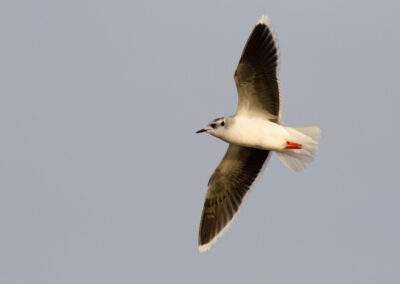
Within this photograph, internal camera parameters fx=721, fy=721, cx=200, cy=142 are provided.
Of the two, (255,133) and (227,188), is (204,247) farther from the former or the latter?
(255,133)

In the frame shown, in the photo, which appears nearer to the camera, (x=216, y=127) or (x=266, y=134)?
(x=266, y=134)

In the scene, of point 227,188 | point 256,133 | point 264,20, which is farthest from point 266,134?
point 264,20

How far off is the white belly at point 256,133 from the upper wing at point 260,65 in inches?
18.4

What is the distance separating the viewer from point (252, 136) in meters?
12.4

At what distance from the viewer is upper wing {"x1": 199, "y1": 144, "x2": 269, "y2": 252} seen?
13359 mm

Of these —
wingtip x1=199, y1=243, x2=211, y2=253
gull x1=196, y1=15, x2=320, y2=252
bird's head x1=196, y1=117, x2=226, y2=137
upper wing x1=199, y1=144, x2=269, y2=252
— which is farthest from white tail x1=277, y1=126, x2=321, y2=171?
wingtip x1=199, y1=243, x2=211, y2=253

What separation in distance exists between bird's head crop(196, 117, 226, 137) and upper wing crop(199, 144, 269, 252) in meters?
0.88

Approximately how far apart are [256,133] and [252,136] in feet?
0.29

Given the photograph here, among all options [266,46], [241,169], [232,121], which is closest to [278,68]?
[266,46]

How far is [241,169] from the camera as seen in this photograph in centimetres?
1342

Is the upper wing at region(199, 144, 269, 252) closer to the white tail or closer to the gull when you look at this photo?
the gull

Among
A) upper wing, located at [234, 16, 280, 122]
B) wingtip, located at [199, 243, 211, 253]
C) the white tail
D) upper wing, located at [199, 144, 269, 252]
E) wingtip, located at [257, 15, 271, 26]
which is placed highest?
wingtip, located at [257, 15, 271, 26]

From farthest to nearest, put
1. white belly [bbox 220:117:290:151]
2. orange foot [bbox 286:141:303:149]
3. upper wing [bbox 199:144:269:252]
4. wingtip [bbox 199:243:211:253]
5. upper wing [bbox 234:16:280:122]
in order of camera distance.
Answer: wingtip [bbox 199:243:211:253] → upper wing [bbox 199:144:269:252] → orange foot [bbox 286:141:303:149] → white belly [bbox 220:117:290:151] → upper wing [bbox 234:16:280:122]

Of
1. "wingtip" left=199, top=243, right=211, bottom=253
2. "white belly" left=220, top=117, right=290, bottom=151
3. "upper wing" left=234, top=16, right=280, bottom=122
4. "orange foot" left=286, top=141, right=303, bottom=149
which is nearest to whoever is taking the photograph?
"upper wing" left=234, top=16, right=280, bottom=122
